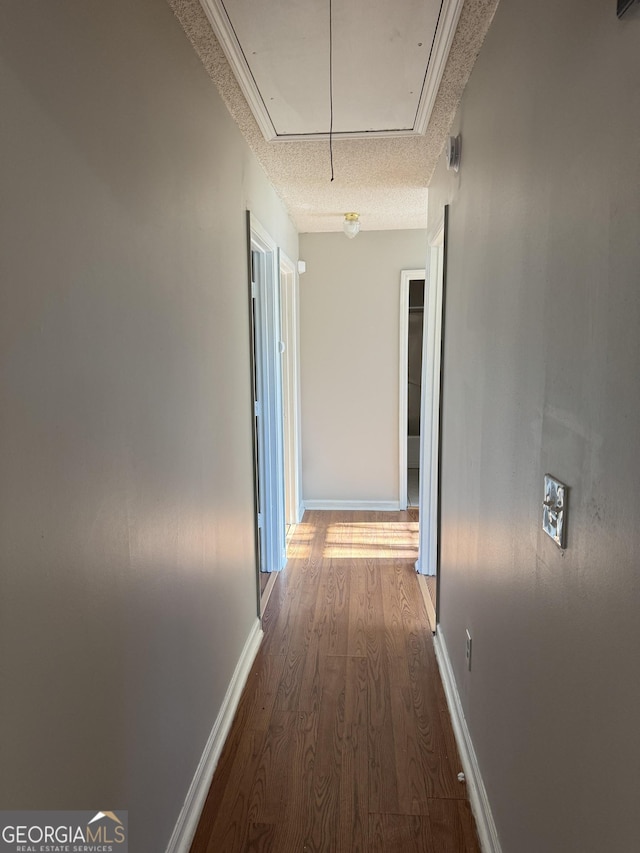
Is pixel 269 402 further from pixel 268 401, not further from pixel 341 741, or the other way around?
pixel 341 741

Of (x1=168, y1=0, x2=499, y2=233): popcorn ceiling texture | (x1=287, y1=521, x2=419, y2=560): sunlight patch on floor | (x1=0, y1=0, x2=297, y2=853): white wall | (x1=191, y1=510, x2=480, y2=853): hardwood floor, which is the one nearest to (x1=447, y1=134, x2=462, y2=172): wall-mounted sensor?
(x1=168, y1=0, x2=499, y2=233): popcorn ceiling texture

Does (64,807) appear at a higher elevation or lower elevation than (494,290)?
lower

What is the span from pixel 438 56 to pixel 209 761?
7.99 ft

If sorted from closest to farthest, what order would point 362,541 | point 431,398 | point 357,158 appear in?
point 357,158 < point 431,398 < point 362,541

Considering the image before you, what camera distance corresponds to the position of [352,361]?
4.66 metres

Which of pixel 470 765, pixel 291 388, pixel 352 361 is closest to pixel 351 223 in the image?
pixel 352 361

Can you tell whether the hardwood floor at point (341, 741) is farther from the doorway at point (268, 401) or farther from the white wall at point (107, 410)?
the doorway at point (268, 401)

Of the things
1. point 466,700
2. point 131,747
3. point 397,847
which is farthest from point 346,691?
point 131,747

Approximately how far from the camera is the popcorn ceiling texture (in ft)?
5.32

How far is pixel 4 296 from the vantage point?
0.78 m

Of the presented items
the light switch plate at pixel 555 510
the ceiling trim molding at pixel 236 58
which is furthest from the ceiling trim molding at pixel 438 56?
the light switch plate at pixel 555 510

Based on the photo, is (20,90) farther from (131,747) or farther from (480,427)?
(480,427)

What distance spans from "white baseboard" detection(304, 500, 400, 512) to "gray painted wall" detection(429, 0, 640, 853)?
120 inches

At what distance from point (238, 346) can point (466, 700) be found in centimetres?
164
